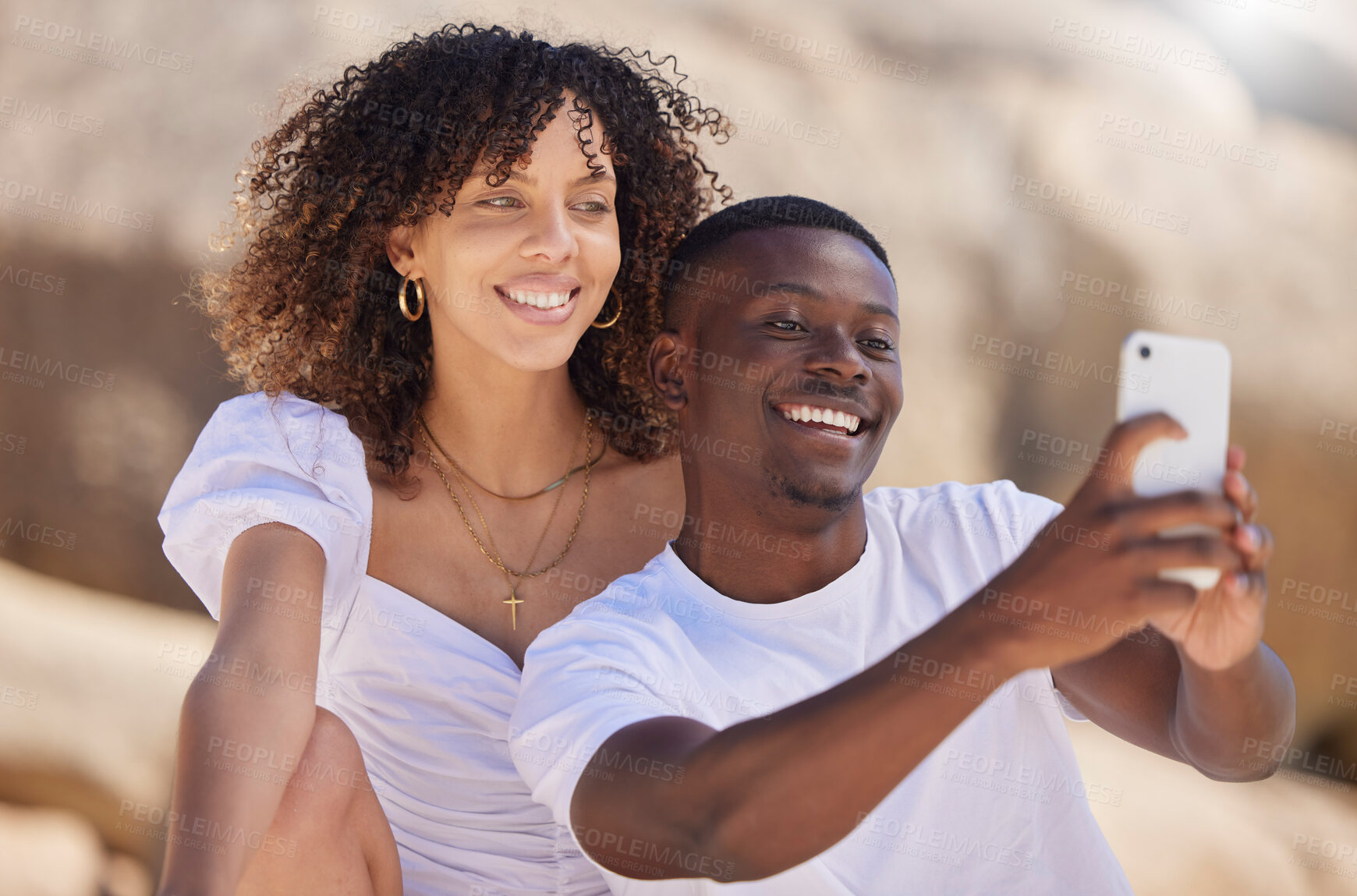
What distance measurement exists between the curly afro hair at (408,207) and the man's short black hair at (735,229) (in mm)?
282

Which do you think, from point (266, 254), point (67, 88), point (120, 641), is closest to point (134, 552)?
point (120, 641)

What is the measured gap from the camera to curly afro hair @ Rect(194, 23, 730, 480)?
2262 mm

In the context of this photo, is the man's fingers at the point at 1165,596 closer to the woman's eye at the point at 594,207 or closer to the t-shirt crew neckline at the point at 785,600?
the t-shirt crew neckline at the point at 785,600

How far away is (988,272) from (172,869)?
3257 mm

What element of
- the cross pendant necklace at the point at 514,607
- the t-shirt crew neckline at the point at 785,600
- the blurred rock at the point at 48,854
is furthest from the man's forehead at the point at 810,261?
the blurred rock at the point at 48,854

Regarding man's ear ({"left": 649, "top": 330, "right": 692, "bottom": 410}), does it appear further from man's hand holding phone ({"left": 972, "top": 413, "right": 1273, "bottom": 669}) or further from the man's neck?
man's hand holding phone ({"left": 972, "top": 413, "right": 1273, "bottom": 669})

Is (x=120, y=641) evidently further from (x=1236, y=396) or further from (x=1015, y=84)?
(x=1236, y=396)

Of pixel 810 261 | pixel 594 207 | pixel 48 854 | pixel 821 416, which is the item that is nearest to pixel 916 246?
pixel 594 207

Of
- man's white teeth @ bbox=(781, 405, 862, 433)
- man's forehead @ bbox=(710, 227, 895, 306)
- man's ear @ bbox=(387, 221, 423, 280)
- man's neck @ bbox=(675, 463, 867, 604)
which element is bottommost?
man's neck @ bbox=(675, 463, 867, 604)

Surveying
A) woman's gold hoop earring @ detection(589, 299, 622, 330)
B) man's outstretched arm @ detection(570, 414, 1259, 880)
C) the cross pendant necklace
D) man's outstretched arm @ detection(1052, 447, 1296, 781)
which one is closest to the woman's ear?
woman's gold hoop earring @ detection(589, 299, 622, 330)

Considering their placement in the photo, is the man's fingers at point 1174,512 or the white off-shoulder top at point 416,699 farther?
the white off-shoulder top at point 416,699

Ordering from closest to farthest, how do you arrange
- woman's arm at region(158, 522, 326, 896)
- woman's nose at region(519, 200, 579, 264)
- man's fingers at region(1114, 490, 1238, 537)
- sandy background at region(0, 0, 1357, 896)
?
man's fingers at region(1114, 490, 1238, 537), woman's arm at region(158, 522, 326, 896), woman's nose at region(519, 200, 579, 264), sandy background at region(0, 0, 1357, 896)

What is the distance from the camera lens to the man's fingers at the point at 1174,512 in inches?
40.3

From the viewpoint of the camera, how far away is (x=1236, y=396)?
4105 mm
